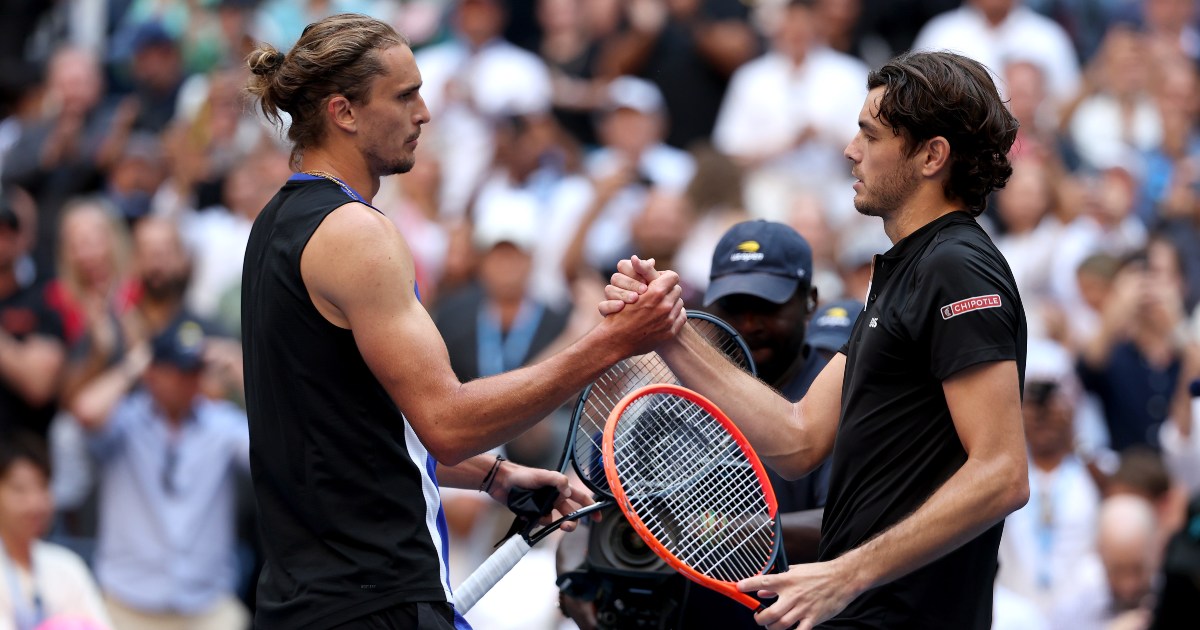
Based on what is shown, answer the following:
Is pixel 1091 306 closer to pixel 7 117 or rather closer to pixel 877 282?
pixel 877 282

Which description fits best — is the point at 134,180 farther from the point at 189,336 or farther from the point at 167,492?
the point at 167,492

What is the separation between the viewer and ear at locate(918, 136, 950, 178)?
3.82m

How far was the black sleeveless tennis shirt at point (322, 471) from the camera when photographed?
3637mm

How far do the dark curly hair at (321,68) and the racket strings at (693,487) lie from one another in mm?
1032

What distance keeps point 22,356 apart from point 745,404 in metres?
5.73

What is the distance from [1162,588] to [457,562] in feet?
11.1

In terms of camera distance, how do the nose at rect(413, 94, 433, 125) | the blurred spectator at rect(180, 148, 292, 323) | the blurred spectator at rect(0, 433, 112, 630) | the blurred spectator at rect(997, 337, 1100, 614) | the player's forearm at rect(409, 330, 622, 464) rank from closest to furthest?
the player's forearm at rect(409, 330, 622, 464) < the nose at rect(413, 94, 433, 125) < the blurred spectator at rect(0, 433, 112, 630) < the blurred spectator at rect(997, 337, 1100, 614) < the blurred spectator at rect(180, 148, 292, 323)

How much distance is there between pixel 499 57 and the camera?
10.8 metres

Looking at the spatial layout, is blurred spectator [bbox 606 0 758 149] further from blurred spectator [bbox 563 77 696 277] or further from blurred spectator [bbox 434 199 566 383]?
blurred spectator [bbox 434 199 566 383]

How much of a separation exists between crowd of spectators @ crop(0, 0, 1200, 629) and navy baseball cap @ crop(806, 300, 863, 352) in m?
1.78

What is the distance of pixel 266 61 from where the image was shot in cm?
397

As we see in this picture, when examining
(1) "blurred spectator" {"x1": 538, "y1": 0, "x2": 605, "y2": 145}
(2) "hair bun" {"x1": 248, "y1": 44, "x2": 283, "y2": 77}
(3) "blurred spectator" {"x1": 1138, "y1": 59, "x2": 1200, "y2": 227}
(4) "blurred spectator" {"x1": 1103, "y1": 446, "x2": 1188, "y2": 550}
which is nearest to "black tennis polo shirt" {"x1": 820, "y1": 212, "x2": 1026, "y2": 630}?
(2) "hair bun" {"x1": 248, "y1": 44, "x2": 283, "y2": 77}

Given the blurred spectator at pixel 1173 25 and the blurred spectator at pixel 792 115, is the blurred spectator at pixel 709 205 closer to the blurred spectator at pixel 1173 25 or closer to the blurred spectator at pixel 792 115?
the blurred spectator at pixel 792 115

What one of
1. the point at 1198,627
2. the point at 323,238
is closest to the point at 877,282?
the point at 323,238
